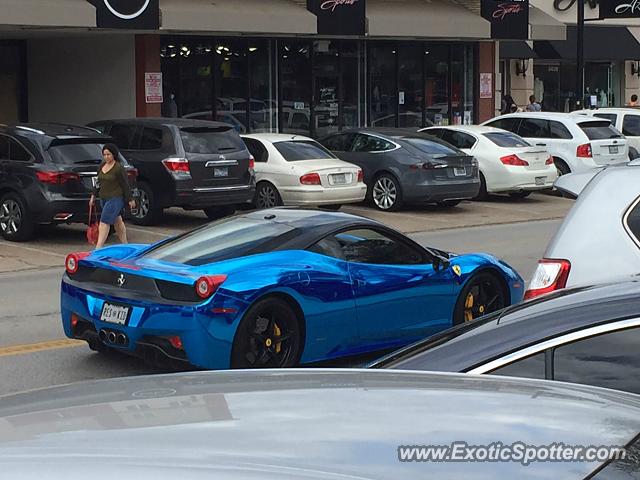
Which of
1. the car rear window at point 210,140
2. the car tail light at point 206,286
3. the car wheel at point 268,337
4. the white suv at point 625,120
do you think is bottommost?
the car wheel at point 268,337

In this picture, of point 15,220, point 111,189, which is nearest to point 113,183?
point 111,189

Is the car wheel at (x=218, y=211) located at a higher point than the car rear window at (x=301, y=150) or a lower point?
lower

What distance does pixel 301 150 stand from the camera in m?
21.1

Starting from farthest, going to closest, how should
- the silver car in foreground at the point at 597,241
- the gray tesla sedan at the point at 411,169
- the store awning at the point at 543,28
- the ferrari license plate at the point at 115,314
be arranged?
the store awning at the point at 543,28 → the gray tesla sedan at the point at 411,169 → the ferrari license plate at the point at 115,314 → the silver car in foreground at the point at 597,241

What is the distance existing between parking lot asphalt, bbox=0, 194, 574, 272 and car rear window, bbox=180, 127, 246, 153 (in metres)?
1.42

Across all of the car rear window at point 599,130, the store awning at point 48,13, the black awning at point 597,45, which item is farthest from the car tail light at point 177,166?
the black awning at point 597,45

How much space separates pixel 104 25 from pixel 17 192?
590cm

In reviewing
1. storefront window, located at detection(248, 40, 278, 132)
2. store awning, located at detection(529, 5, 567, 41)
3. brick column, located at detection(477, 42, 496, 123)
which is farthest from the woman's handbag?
brick column, located at detection(477, 42, 496, 123)

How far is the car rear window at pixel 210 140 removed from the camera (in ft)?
61.8

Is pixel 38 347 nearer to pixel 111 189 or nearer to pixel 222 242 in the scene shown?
pixel 222 242

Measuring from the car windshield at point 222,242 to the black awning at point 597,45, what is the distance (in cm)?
3060

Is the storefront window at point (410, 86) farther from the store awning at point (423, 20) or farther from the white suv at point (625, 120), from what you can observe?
the white suv at point (625, 120)

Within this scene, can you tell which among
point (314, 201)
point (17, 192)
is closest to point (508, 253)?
point (314, 201)

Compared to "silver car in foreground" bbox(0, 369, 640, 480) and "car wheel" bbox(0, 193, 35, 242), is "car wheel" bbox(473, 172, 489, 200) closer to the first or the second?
"car wheel" bbox(0, 193, 35, 242)
